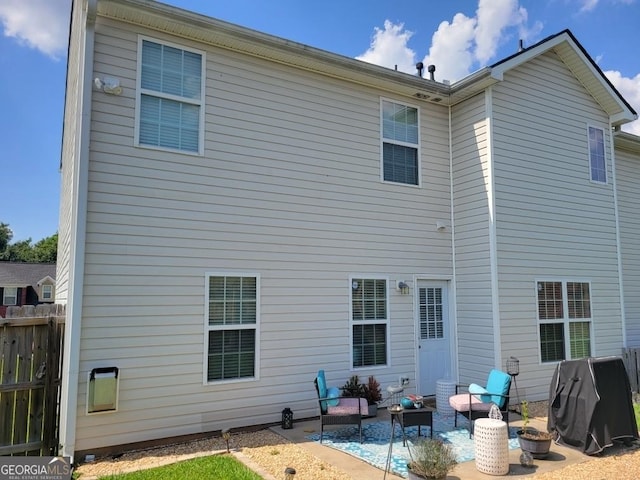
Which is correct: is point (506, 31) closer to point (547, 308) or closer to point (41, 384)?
point (547, 308)

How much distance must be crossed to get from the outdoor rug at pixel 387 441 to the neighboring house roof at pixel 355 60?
223 inches

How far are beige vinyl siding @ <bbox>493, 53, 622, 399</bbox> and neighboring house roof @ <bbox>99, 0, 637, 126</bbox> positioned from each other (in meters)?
0.29

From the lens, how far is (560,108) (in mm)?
8867

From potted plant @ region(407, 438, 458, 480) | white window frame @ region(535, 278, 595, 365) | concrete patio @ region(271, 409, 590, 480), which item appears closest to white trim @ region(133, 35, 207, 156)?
concrete patio @ region(271, 409, 590, 480)

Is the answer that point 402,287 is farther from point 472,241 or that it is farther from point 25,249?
point 25,249

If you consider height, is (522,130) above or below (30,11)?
below

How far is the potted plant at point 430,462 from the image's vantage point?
399cm

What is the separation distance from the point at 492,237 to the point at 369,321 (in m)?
2.69

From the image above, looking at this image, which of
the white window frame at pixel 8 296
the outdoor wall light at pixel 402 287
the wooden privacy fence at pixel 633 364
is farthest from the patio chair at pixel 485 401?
the white window frame at pixel 8 296

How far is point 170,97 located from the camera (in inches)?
232

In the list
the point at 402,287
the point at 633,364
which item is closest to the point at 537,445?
the point at 402,287

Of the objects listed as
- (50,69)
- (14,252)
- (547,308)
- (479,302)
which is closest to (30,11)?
(50,69)

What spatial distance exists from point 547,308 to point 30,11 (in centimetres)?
1413

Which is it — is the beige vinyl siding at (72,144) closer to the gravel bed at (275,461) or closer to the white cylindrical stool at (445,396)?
the gravel bed at (275,461)
